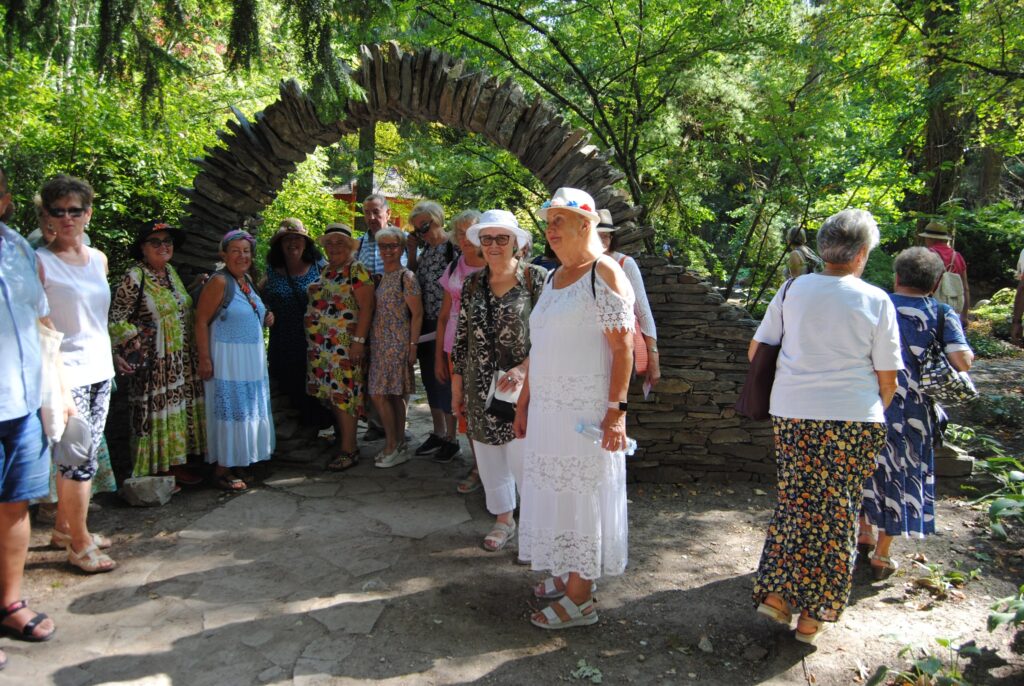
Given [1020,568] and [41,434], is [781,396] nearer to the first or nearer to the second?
[1020,568]

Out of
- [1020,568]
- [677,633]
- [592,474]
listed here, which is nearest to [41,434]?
[592,474]

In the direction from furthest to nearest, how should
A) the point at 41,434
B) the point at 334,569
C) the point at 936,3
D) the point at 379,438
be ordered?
the point at 936,3, the point at 379,438, the point at 334,569, the point at 41,434

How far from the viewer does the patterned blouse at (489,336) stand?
373 centimetres

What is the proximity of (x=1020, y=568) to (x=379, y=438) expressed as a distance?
4.62 meters

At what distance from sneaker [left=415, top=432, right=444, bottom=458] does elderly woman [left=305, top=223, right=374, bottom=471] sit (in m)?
0.65

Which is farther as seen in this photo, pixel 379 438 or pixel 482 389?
pixel 379 438

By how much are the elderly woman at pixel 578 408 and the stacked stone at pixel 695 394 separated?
2067 mm

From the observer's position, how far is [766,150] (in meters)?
6.97

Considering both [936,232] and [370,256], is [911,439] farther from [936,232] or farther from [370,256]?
[370,256]

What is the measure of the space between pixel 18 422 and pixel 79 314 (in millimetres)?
921

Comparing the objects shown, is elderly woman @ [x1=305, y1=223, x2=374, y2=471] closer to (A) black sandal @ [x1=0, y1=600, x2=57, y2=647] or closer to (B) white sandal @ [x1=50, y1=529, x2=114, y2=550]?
(B) white sandal @ [x1=50, y1=529, x2=114, y2=550]

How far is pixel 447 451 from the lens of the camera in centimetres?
563

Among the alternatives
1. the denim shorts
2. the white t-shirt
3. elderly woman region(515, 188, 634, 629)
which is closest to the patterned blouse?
elderly woman region(515, 188, 634, 629)

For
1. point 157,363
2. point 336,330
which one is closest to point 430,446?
point 336,330
